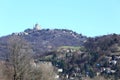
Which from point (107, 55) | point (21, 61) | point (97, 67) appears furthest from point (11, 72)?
point (107, 55)

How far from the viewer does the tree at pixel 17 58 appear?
40.9m

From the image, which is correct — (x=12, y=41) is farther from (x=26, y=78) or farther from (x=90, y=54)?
(x=90, y=54)

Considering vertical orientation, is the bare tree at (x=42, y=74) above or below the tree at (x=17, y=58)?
below

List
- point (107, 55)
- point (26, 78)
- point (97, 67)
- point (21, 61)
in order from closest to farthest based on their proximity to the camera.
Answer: point (21, 61)
point (26, 78)
point (97, 67)
point (107, 55)

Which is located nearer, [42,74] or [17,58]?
[17,58]

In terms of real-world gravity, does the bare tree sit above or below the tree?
below

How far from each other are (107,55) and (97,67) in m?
17.4

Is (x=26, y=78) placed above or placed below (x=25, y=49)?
below

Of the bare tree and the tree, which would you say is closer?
the tree

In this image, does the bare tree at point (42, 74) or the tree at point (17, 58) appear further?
the bare tree at point (42, 74)

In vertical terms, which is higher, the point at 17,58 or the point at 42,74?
the point at 17,58

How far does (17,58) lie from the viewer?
40969mm

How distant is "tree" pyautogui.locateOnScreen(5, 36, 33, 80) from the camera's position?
40.9m

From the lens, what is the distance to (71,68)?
182 metres
